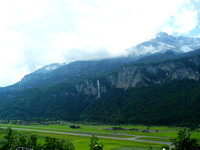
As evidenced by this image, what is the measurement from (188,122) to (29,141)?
460ft

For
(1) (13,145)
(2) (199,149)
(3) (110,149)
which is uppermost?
(2) (199,149)

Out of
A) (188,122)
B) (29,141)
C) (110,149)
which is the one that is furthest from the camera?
(188,122)

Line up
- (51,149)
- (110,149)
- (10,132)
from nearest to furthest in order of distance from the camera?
(51,149) → (10,132) → (110,149)

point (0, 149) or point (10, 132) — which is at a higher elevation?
point (10, 132)

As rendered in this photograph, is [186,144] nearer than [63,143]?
Yes

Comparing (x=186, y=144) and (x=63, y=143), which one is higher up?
(x=186, y=144)

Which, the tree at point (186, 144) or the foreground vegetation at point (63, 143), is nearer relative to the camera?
the tree at point (186, 144)

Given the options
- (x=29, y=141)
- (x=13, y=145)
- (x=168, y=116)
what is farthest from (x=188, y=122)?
(x=13, y=145)

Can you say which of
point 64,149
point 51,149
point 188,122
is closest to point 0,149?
point 51,149

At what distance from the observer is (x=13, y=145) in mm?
61812

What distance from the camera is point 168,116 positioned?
194 meters

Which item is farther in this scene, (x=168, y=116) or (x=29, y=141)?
(x=168, y=116)

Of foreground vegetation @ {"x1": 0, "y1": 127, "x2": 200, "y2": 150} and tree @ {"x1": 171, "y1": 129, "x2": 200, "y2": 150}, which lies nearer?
tree @ {"x1": 171, "y1": 129, "x2": 200, "y2": 150}

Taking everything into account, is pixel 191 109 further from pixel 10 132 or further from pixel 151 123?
pixel 10 132
